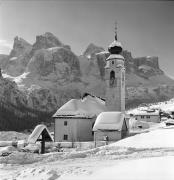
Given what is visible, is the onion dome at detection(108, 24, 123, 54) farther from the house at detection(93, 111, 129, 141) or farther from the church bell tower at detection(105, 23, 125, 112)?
the house at detection(93, 111, 129, 141)

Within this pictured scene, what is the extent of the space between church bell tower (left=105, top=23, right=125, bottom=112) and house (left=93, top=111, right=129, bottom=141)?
963cm

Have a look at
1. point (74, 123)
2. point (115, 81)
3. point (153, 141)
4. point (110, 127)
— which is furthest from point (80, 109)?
point (153, 141)

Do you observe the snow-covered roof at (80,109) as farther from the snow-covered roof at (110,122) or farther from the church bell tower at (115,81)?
the snow-covered roof at (110,122)

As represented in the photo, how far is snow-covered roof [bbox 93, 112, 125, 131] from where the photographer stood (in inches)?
1427

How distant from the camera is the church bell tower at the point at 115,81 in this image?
47438 millimetres

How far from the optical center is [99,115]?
3844cm

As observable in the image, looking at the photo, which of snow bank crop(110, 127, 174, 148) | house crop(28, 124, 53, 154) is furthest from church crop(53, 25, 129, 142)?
house crop(28, 124, 53, 154)

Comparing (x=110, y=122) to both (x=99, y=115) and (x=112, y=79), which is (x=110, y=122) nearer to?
(x=99, y=115)

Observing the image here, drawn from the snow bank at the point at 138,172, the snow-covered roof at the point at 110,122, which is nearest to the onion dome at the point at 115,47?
the snow-covered roof at the point at 110,122

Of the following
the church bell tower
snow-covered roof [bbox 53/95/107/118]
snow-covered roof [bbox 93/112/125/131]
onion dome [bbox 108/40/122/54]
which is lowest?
snow-covered roof [bbox 93/112/125/131]

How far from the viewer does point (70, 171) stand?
37.8ft

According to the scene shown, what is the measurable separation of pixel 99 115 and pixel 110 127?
2674mm

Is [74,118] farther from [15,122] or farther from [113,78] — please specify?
[15,122]

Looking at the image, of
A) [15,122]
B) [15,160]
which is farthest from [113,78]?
[15,122]
